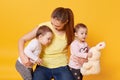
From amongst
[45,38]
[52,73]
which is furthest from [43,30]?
[52,73]

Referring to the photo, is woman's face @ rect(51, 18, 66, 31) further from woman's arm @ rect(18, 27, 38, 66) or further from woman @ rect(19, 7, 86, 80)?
woman's arm @ rect(18, 27, 38, 66)

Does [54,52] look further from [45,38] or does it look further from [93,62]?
[93,62]

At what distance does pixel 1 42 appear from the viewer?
2869 millimetres

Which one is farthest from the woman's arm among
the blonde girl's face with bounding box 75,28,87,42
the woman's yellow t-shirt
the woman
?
the blonde girl's face with bounding box 75,28,87,42

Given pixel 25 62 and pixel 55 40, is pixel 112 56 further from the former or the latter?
pixel 25 62

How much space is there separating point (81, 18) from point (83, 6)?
3.8 inches

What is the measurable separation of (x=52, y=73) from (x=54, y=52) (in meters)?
0.13

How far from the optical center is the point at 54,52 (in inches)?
88.6

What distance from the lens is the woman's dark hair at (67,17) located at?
216cm

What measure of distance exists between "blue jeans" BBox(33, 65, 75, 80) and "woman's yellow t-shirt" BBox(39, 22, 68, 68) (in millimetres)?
29

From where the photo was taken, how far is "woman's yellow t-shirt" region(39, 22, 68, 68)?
2245 mm

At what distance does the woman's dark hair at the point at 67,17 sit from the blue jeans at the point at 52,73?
0.60 feet

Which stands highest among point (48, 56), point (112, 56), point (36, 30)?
point (36, 30)

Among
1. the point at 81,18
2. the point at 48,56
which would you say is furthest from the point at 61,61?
the point at 81,18
